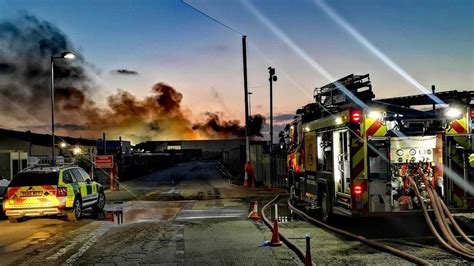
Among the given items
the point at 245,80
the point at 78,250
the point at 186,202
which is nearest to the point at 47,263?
the point at 78,250

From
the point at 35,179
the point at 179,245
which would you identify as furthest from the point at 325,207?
the point at 35,179

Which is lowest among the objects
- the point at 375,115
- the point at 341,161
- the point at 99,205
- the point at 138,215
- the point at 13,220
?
the point at 138,215

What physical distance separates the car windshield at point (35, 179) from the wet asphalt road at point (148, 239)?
3.56 ft

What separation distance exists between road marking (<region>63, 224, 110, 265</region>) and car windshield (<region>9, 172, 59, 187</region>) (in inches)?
96.7

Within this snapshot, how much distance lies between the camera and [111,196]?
25328 millimetres

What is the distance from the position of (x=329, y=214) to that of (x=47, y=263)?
6.45 m

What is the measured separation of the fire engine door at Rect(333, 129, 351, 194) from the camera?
1207 cm

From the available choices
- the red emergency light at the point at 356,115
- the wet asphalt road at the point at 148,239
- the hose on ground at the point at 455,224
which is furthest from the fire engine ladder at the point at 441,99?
the wet asphalt road at the point at 148,239

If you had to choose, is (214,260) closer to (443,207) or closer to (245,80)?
(443,207)

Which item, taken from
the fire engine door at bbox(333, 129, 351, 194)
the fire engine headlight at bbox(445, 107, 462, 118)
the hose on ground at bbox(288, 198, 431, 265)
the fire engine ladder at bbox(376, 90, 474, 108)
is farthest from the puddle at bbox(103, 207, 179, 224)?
the fire engine headlight at bbox(445, 107, 462, 118)

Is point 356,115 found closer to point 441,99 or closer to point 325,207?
point 441,99

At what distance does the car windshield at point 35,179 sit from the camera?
1542 centimetres

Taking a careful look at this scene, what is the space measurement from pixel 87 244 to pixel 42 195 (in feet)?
14.0

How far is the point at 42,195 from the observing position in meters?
15.2
